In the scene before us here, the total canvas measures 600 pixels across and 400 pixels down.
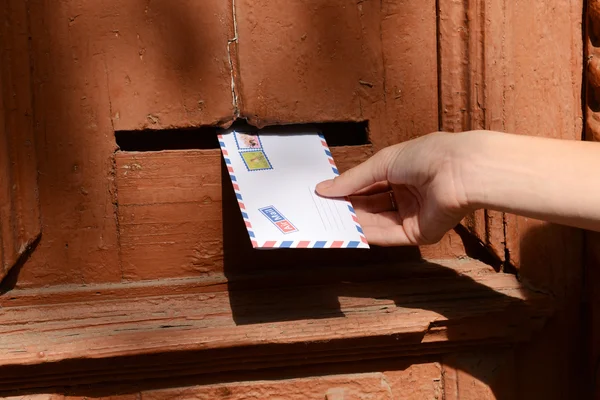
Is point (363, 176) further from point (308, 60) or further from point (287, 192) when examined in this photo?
point (308, 60)

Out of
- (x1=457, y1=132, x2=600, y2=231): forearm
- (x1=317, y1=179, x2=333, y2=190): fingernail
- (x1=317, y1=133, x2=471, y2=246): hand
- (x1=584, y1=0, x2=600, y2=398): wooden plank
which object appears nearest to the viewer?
(x1=457, y1=132, x2=600, y2=231): forearm

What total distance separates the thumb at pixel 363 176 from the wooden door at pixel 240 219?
16cm

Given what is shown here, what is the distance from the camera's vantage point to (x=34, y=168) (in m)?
1.47

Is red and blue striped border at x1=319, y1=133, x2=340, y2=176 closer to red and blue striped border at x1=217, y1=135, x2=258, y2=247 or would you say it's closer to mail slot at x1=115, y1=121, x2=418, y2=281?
mail slot at x1=115, y1=121, x2=418, y2=281

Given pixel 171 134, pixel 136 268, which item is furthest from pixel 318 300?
pixel 171 134

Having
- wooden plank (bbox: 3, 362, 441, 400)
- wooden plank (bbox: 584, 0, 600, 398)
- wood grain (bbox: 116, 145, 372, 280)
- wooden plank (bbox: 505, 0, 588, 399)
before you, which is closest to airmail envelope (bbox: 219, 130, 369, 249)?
wood grain (bbox: 116, 145, 372, 280)

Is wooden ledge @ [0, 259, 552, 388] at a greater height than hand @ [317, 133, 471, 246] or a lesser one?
lesser

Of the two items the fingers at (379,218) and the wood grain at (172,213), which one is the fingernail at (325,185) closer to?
the fingers at (379,218)

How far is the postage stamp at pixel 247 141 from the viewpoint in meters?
1.51

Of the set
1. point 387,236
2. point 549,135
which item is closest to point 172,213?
point 387,236

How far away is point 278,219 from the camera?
137 cm

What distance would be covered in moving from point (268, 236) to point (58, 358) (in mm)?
470

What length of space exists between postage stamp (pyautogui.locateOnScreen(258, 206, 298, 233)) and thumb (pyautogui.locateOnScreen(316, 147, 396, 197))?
0.11 metres

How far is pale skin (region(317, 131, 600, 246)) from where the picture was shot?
1246 millimetres
